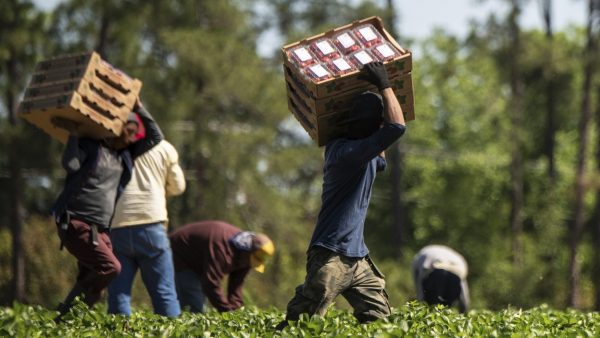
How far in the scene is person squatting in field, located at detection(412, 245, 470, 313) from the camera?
39.9 ft

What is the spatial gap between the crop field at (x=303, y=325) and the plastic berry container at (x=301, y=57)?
1647 mm

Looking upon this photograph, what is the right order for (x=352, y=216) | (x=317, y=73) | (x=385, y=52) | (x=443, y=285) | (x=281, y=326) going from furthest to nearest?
1. (x=443, y=285)
2. (x=385, y=52)
3. (x=317, y=73)
4. (x=352, y=216)
5. (x=281, y=326)

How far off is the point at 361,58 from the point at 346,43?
254 mm

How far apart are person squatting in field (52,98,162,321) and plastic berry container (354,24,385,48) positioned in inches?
93.6

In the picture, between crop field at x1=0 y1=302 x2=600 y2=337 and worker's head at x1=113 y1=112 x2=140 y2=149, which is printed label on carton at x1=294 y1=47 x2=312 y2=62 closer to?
crop field at x1=0 y1=302 x2=600 y2=337

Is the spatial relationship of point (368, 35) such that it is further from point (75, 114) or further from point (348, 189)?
point (75, 114)

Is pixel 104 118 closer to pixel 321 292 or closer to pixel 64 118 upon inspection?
pixel 64 118

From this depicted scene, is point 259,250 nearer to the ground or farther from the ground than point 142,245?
nearer to the ground

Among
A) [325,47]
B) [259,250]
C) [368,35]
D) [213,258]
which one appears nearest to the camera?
[325,47]

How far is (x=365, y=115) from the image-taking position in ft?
24.7

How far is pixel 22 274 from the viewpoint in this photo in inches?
1168

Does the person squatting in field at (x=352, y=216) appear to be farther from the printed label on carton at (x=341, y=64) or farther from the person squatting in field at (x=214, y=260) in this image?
the person squatting in field at (x=214, y=260)

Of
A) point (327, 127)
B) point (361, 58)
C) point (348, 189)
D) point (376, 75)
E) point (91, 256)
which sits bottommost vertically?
point (91, 256)

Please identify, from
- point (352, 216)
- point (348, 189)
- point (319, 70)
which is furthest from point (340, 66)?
point (352, 216)
